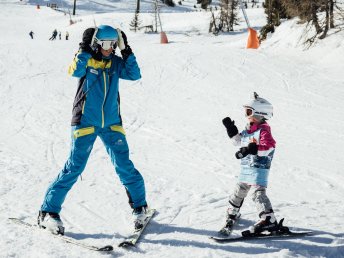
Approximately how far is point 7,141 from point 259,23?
3571cm

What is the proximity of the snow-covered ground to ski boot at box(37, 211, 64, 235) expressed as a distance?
110mm

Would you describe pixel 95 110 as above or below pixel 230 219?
above

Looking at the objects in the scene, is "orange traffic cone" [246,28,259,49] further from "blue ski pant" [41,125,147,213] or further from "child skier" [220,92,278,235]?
"blue ski pant" [41,125,147,213]

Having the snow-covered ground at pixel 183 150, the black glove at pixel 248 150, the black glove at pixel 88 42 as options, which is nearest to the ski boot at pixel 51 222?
the snow-covered ground at pixel 183 150

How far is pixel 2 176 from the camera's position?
634 cm

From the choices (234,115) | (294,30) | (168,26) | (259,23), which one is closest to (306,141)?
(234,115)

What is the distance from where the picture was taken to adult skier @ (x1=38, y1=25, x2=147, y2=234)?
4262 mm

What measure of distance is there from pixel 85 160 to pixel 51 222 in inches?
25.8

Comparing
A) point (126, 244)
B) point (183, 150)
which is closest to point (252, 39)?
point (183, 150)

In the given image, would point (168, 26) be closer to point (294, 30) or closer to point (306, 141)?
point (294, 30)

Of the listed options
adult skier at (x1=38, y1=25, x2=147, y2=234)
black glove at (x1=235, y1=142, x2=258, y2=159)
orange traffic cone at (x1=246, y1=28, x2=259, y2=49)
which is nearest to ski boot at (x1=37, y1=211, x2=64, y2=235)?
adult skier at (x1=38, y1=25, x2=147, y2=234)

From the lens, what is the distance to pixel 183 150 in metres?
7.97

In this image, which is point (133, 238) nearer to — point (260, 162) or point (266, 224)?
point (266, 224)

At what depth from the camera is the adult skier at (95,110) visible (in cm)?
426
